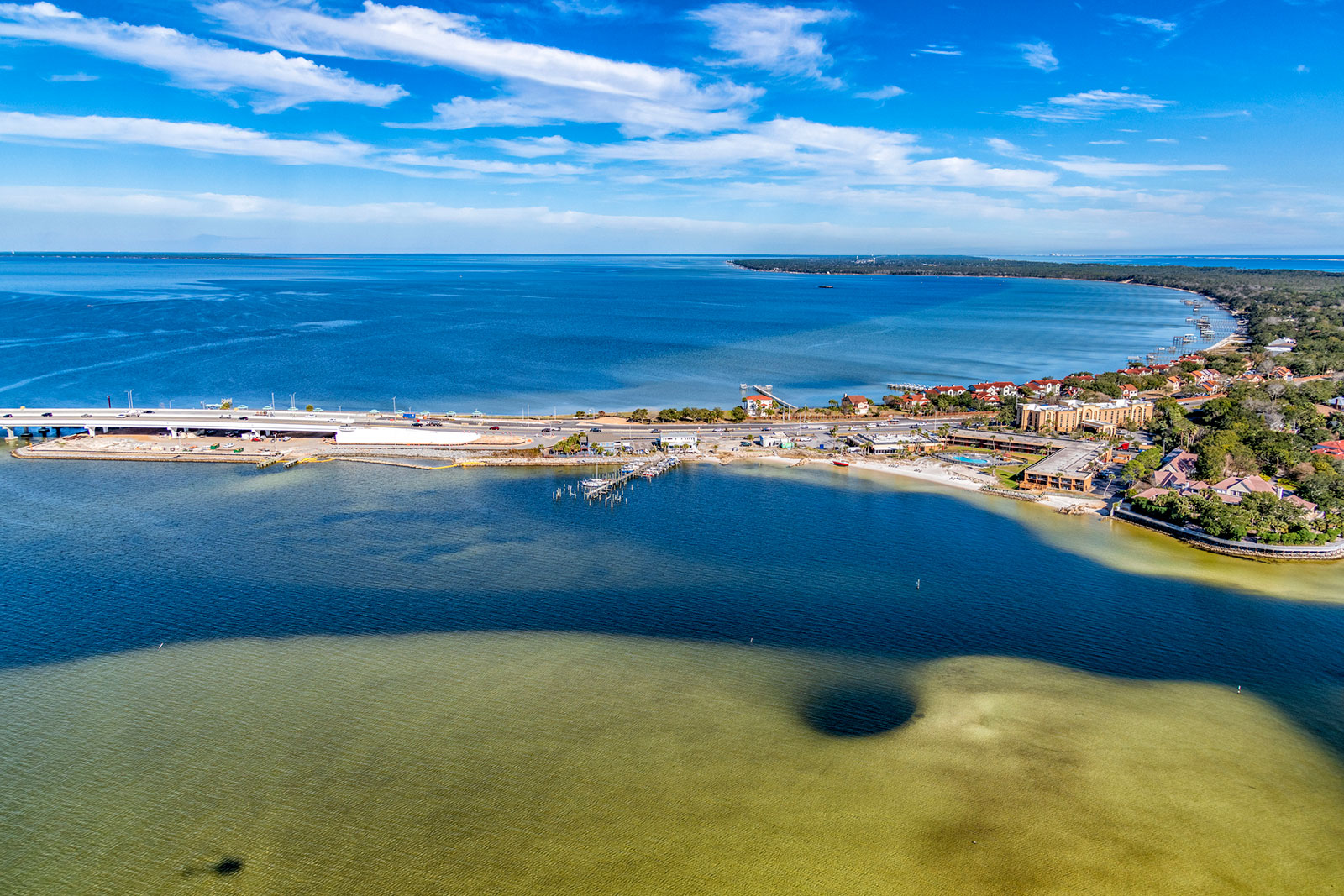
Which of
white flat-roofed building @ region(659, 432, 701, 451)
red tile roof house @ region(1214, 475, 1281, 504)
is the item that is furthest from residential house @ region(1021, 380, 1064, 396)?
white flat-roofed building @ region(659, 432, 701, 451)

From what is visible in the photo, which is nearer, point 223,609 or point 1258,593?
point 223,609

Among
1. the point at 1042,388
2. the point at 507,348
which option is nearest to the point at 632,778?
the point at 1042,388

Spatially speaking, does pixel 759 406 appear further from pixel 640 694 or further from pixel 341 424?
pixel 640 694

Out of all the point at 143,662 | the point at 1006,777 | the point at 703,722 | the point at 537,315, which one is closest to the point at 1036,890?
the point at 1006,777

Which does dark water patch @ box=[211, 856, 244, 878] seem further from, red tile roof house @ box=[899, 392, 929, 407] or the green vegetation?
red tile roof house @ box=[899, 392, 929, 407]

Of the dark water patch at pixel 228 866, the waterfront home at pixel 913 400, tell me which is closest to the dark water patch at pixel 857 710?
the dark water patch at pixel 228 866

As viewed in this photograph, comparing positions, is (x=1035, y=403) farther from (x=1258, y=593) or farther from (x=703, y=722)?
(x=703, y=722)
